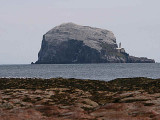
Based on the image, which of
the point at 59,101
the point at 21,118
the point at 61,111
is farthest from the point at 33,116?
the point at 59,101

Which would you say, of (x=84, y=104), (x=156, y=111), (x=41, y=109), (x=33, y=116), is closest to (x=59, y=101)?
(x=84, y=104)

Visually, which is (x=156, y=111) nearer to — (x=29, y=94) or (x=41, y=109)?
(x=41, y=109)

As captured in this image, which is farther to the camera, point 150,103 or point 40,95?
point 40,95

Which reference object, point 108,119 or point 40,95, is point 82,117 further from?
point 40,95

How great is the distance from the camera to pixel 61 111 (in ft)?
68.2

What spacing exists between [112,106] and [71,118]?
4.28 meters

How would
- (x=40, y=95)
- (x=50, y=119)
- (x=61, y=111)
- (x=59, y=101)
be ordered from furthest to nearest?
(x=40, y=95) < (x=59, y=101) < (x=61, y=111) < (x=50, y=119)

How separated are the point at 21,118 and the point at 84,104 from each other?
22.1 ft

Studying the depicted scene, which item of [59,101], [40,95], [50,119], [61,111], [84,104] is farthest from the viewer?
[40,95]

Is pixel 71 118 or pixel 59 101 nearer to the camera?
pixel 71 118

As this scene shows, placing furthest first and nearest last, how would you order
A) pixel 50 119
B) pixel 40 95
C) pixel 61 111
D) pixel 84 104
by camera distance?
pixel 40 95 < pixel 84 104 < pixel 61 111 < pixel 50 119

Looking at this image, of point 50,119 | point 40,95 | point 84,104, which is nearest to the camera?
point 50,119

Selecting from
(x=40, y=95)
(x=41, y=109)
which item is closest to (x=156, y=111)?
(x=41, y=109)

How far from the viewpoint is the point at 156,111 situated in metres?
19.3
